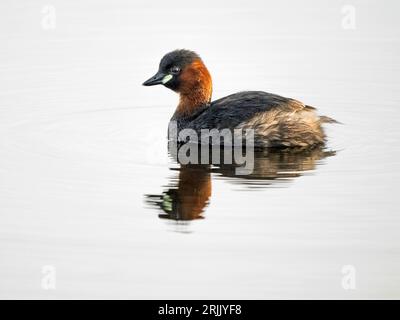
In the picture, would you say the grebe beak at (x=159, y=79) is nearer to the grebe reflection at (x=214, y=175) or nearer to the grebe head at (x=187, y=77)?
the grebe head at (x=187, y=77)

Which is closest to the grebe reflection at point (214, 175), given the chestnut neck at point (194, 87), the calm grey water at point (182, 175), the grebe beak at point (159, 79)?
the calm grey water at point (182, 175)

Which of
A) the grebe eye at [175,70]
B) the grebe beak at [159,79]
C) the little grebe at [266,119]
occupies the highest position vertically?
the grebe eye at [175,70]

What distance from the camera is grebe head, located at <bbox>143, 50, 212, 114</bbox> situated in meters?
10.8

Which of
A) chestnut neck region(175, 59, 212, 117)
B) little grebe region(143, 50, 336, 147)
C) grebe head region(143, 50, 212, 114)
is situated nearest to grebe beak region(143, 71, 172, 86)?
grebe head region(143, 50, 212, 114)

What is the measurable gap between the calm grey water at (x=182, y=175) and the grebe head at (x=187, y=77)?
1.91 ft

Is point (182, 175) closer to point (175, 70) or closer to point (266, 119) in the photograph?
point (266, 119)

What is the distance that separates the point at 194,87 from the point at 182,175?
2025mm

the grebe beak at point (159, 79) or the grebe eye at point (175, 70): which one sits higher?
the grebe eye at point (175, 70)

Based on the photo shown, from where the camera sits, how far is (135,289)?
6.62 m

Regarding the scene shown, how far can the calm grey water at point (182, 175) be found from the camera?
6887mm

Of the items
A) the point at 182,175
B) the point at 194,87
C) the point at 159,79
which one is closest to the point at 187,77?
the point at 194,87

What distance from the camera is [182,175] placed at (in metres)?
9.06

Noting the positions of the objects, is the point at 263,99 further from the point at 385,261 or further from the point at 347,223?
the point at 385,261

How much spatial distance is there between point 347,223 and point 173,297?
6.20 ft
